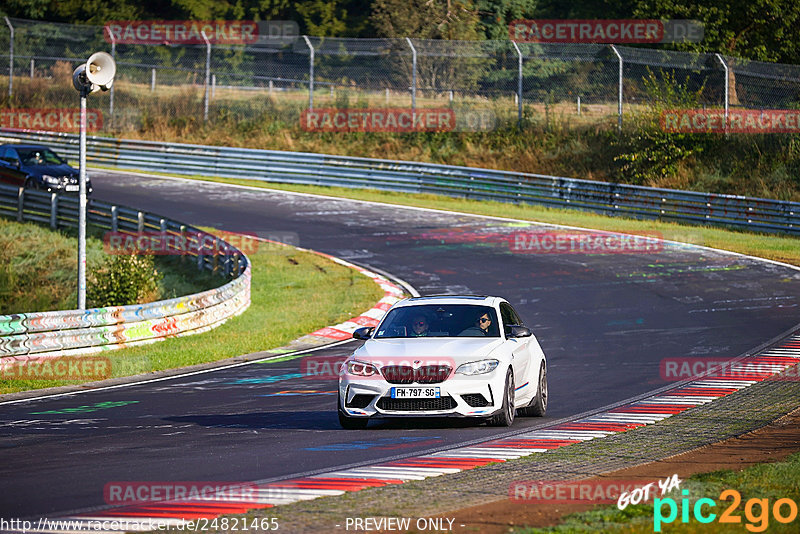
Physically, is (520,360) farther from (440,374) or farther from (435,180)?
(435,180)

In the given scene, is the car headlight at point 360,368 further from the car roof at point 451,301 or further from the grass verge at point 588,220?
the grass verge at point 588,220

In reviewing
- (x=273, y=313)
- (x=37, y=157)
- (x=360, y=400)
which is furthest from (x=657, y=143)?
(x=360, y=400)

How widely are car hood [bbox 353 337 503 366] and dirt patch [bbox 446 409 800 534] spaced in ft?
8.29

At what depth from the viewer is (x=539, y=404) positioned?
41.8ft

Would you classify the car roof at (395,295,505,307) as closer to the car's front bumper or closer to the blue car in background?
the car's front bumper

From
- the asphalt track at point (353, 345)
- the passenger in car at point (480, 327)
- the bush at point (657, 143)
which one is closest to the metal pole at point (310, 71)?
the asphalt track at point (353, 345)

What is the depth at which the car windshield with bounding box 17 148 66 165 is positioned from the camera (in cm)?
3662

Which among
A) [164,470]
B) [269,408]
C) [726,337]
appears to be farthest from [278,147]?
[164,470]

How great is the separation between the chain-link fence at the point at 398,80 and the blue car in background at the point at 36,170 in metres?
8.30

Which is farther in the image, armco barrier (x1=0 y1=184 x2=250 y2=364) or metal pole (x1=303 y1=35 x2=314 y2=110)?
metal pole (x1=303 y1=35 x2=314 y2=110)

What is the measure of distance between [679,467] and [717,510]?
1759mm

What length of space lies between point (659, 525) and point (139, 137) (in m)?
42.8

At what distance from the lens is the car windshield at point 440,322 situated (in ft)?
40.4

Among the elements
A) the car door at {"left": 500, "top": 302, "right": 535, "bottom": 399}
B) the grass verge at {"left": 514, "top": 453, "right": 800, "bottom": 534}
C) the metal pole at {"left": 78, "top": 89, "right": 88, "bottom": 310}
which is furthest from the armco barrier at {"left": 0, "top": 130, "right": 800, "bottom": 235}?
the grass verge at {"left": 514, "top": 453, "right": 800, "bottom": 534}
